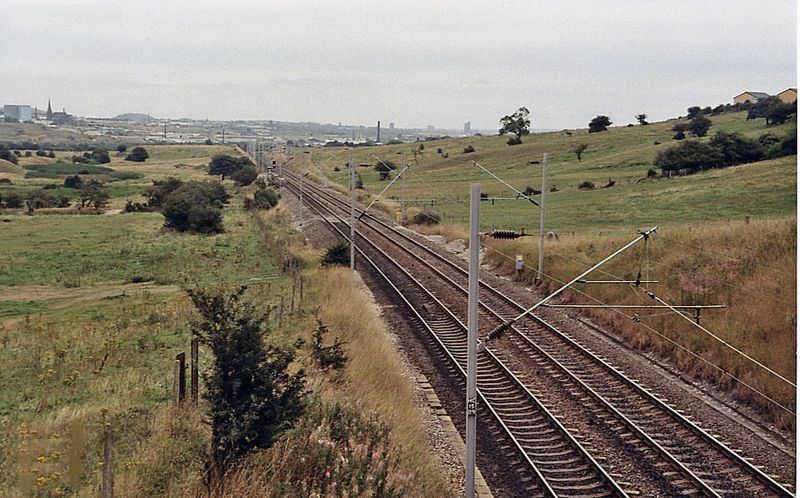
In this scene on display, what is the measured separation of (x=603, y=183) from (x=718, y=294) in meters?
47.8

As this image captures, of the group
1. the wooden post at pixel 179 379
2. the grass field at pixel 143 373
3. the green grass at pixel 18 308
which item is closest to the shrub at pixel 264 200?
the grass field at pixel 143 373

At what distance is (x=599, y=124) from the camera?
129 meters

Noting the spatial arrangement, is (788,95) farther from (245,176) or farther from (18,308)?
(18,308)

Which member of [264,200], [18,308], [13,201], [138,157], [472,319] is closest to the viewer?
[472,319]

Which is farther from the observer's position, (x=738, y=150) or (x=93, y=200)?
(x=93, y=200)

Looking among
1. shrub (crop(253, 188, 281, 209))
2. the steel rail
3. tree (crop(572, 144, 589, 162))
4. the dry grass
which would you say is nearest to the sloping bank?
the steel rail

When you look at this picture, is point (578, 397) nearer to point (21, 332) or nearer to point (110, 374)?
point (110, 374)

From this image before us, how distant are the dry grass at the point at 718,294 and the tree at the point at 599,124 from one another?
316 feet

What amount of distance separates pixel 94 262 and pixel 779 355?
35605 millimetres

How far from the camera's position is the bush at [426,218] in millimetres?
54062

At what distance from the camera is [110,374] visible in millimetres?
18219

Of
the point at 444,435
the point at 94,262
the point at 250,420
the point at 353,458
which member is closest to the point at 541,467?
A: the point at 444,435

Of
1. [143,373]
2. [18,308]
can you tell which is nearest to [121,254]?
[18,308]

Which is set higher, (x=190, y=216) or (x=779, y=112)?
(x=779, y=112)
